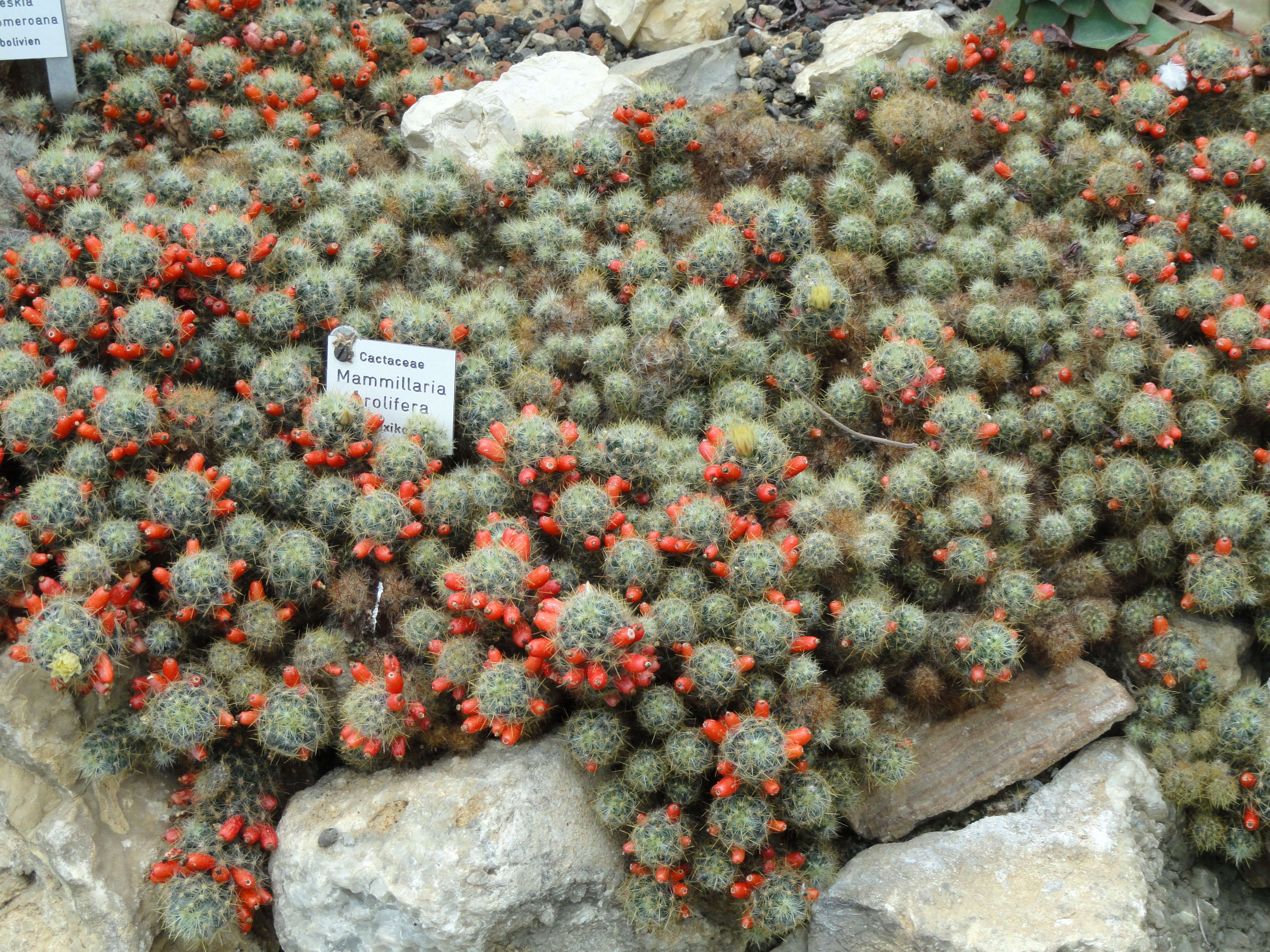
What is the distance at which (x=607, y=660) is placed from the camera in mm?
3264

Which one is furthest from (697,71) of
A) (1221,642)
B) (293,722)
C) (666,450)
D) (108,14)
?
(293,722)

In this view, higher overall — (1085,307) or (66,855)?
(1085,307)

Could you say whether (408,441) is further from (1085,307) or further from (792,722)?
(1085,307)

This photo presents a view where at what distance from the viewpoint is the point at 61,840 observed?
135 inches

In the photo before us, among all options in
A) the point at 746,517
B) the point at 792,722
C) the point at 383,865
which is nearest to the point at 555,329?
the point at 746,517

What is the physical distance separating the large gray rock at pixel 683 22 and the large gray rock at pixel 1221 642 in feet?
15.6

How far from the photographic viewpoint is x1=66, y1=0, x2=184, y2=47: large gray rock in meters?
5.82

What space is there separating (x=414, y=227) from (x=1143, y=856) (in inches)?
176

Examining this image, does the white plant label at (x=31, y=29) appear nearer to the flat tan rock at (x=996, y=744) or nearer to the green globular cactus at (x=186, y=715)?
the green globular cactus at (x=186, y=715)

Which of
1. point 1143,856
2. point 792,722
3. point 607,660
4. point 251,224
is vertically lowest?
→ point 1143,856

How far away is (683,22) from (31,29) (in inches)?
156

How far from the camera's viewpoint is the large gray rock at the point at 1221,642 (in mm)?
3879

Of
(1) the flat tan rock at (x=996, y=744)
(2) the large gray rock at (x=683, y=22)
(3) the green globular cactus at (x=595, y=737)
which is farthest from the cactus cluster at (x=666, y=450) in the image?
(2) the large gray rock at (x=683, y=22)

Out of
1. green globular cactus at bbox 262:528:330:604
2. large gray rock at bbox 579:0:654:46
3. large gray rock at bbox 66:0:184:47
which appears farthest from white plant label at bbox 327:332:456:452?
large gray rock at bbox 579:0:654:46
